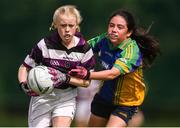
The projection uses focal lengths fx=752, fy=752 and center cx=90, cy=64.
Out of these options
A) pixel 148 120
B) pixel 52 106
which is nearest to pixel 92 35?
pixel 148 120

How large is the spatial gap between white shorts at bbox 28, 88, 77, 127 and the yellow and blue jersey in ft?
1.60

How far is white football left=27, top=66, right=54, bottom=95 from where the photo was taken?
23.2ft

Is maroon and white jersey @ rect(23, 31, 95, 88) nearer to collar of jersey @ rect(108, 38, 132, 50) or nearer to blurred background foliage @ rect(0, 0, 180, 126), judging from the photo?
collar of jersey @ rect(108, 38, 132, 50)

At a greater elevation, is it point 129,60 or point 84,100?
point 129,60

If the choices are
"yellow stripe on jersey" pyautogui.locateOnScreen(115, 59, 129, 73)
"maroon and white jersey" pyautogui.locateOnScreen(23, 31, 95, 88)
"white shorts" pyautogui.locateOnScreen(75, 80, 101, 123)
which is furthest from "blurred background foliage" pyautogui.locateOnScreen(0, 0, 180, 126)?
"maroon and white jersey" pyautogui.locateOnScreen(23, 31, 95, 88)

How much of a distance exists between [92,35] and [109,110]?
869 cm

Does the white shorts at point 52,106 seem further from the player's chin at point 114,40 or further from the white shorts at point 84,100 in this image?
the white shorts at point 84,100

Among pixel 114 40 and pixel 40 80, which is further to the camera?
pixel 114 40

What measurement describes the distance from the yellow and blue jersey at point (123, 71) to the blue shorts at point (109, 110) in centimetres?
5

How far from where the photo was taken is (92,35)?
16.5 metres

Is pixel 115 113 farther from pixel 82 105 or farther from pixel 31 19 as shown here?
pixel 31 19

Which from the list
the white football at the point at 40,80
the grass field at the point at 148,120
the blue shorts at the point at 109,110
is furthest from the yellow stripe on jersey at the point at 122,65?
the grass field at the point at 148,120

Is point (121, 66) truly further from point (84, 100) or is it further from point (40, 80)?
point (84, 100)

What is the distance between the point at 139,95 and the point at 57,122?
1.04 metres
